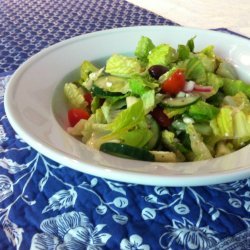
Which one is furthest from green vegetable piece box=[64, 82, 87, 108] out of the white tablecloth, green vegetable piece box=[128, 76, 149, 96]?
the white tablecloth

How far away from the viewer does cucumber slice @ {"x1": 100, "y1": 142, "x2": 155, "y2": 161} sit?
2.65 feet

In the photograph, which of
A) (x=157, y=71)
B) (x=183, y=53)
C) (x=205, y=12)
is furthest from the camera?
(x=205, y=12)

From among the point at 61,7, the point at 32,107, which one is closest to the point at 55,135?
the point at 32,107

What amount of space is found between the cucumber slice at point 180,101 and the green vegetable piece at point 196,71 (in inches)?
4.0

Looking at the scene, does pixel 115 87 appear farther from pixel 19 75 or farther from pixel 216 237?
pixel 216 237

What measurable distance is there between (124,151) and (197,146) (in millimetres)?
166

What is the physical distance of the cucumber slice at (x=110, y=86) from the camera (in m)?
1.02

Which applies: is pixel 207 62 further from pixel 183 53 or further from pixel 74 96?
pixel 74 96

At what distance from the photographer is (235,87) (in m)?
1.08

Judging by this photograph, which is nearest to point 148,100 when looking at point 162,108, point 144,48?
point 162,108

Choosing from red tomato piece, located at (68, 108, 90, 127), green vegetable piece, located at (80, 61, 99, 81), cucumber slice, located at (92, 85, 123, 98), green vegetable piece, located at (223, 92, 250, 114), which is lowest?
red tomato piece, located at (68, 108, 90, 127)

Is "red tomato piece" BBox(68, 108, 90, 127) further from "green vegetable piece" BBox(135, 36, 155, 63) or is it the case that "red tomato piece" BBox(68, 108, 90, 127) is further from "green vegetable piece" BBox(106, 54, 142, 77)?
"green vegetable piece" BBox(135, 36, 155, 63)

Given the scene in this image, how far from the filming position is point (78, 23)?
5.69ft

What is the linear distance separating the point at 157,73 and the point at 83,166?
372 mm
